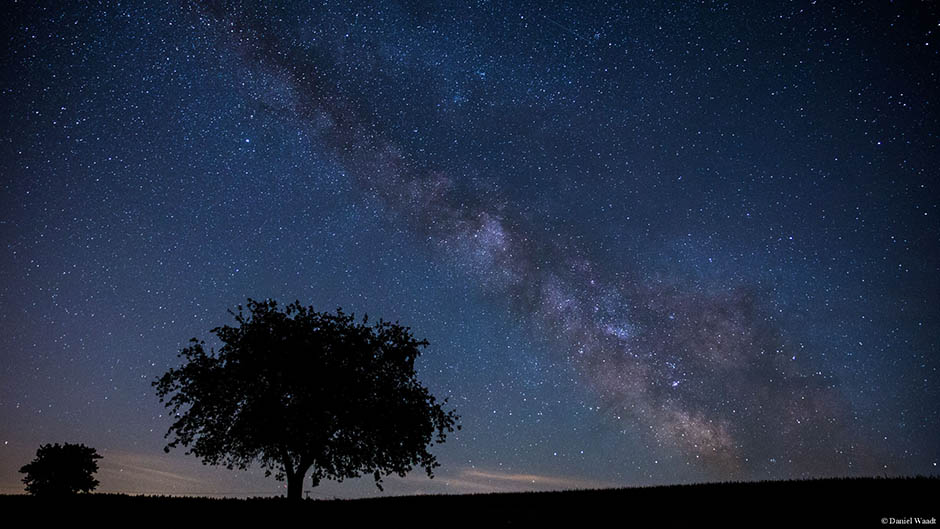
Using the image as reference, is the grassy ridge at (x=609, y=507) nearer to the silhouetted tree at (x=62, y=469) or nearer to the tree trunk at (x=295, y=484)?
the tree trunk at (x=295, y=484)

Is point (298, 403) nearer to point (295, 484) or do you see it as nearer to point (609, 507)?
point (295, 484)

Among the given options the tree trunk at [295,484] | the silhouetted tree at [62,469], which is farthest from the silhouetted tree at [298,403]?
the silhouetted tree at [62,469]

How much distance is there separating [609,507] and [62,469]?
61409 millimetres

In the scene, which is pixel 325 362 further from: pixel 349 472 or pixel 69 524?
pixel 69 524

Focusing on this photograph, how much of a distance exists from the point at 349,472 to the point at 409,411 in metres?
4.36

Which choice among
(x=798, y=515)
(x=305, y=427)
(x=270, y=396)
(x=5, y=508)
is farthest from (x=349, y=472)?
(x=798, y=515)

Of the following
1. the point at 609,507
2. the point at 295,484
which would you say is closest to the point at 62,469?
the point at 295,484

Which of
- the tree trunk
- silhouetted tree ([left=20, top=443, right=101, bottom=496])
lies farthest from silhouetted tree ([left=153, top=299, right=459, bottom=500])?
silhouetted tree ([left=20, top=443, right=101, bottom=496])

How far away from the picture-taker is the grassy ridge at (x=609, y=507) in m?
12.0

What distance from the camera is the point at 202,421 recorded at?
83.0 feet

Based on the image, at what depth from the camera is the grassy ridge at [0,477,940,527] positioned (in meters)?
12.0

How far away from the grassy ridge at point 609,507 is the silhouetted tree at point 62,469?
146 ft

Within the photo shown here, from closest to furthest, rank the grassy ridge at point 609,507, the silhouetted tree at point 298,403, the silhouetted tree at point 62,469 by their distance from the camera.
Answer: the grassy ridge at point 609,507 → the silhouetted tree at point 298,403 → the silhouetted tree at point 62,469

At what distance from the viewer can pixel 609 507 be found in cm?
1538
